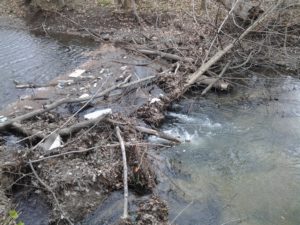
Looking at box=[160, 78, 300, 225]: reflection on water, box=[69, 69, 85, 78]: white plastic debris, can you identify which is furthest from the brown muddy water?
box=[69, 69, 85, 78]: white plastic debris

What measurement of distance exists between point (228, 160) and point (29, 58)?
275 inches

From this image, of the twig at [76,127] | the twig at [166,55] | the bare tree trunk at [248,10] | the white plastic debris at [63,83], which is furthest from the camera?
the bare tree trunk at [248,10]

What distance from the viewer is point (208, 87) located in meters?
8.69

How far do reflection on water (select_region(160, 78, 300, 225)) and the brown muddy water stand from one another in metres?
0.01

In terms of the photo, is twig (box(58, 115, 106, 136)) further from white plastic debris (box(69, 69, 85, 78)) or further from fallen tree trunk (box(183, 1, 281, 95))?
white plastic debris (box(69, 69, 85, 78))


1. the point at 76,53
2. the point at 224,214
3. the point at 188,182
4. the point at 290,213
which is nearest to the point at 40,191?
the point at 188,182

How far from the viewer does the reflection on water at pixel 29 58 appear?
9.45 m

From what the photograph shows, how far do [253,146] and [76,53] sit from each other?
6611 millimetres

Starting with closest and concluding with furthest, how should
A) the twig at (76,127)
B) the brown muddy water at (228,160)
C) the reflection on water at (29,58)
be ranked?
the brown muddy water at (228,160), the twig at (76,127), the reflection on water at (29,58)

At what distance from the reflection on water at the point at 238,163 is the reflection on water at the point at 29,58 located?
3880 millimetres

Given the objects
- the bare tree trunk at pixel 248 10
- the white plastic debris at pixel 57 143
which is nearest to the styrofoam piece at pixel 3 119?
the white plastic debris at pixel 57 143

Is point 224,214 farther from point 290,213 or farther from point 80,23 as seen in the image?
point 80,23

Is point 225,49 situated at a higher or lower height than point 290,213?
higher

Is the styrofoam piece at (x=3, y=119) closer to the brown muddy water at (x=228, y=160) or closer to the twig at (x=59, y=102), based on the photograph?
the twig at (x=59, y=102)
